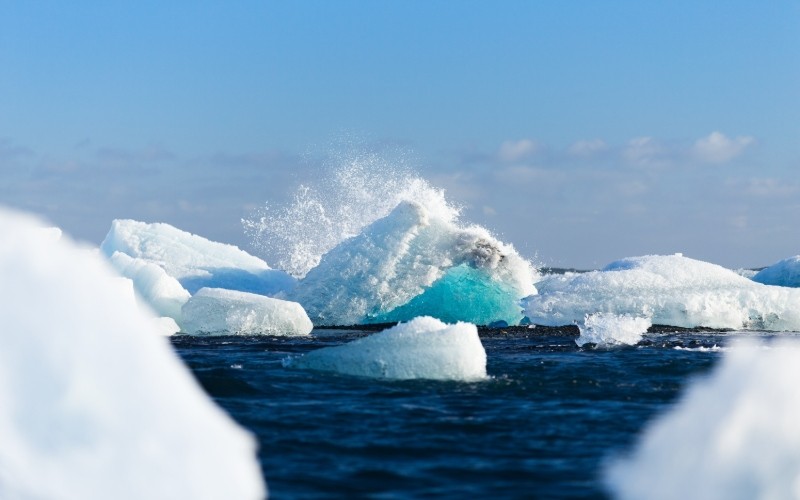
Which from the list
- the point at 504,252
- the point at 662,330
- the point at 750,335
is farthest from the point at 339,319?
the point at 750,335

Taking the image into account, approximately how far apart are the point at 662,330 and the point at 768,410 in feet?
53.8

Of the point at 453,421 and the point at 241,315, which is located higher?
the point at 241,315

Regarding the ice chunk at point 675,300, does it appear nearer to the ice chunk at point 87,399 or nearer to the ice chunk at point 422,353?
the ice chunk at point 422,353

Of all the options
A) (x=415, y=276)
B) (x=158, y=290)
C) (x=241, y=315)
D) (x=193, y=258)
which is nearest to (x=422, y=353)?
(x=241, y=315)

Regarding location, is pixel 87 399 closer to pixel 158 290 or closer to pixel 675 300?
pixel 158 290

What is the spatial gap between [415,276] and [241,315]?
16.4ft

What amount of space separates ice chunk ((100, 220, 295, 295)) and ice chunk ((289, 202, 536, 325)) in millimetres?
4066

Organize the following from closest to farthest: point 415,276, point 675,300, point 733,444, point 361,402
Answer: point 733,444, point 361,402, point 675,300, point 415,276

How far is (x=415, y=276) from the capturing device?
1072 inches

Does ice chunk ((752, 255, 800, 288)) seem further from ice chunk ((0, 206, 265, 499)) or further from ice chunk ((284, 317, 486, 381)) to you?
ice chunk ((0, 206, 265, 499))

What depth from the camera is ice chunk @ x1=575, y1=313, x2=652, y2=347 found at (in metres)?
21.1

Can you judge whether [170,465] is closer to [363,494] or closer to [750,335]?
[363,494]

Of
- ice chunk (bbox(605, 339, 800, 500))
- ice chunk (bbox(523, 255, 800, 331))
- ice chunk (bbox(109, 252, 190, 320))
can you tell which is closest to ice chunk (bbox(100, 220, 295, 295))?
ice chunk (bbox(109, 252, 190, 320))

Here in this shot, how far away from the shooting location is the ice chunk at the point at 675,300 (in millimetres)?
24766
